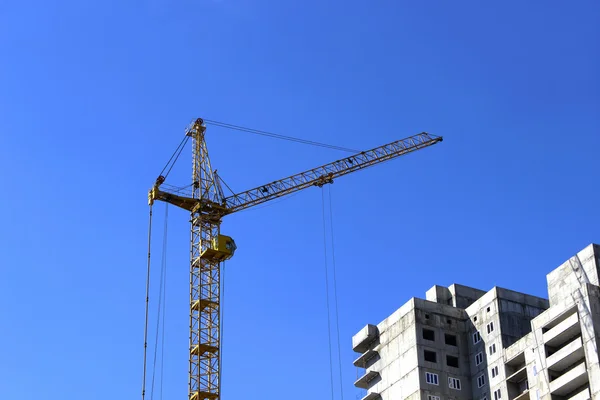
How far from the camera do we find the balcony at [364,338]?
16588 cm

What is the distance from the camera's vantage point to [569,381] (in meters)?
135

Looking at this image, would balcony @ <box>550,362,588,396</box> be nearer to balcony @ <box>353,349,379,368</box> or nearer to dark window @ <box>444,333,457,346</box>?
dark window @ <box>444,333,457,346</box>

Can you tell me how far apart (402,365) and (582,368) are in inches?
1171

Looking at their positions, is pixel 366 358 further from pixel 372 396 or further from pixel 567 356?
pixel 567 356

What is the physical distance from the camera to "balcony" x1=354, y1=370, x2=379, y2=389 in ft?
538

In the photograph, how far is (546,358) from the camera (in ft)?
458

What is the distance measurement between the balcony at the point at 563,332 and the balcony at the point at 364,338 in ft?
103

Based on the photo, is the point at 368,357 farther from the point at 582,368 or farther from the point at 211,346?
the point at 582,368

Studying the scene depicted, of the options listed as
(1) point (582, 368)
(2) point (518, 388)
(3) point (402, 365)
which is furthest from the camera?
(3) point (402, 365)

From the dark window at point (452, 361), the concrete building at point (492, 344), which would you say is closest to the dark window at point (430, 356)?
the concrete building at point (492, 344)

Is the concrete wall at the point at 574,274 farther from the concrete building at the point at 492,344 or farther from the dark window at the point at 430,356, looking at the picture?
the dark window at the point at 430,356

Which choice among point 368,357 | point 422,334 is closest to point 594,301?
point 422,334

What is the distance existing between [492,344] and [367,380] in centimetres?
2048

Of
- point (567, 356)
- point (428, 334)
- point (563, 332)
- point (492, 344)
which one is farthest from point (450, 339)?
point (567, 356)
